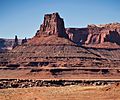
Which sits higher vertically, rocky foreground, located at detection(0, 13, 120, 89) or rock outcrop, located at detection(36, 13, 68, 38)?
rock outcrop, located at detection(36, 13, 68, 38)

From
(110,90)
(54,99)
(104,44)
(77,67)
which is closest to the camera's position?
(54,99)

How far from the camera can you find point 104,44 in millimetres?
188375

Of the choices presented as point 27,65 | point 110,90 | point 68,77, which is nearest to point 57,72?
point 68,77

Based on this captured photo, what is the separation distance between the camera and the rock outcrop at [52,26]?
16975 centimetres

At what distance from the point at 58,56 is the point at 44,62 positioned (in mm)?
6358

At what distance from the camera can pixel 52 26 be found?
6762 inches

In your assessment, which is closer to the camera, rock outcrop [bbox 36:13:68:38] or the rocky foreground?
the rocky foreground

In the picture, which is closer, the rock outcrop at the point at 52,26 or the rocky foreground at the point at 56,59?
the rocky foreground at the point at 56,59

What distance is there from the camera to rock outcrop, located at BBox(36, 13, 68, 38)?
6683 inches

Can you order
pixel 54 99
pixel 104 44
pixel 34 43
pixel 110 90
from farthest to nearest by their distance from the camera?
pixel 104 44 < pixel 34 43 < pixel 110 90 < pixel 54 99

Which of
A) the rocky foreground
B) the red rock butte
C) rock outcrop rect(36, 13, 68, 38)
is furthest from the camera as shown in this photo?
rock outcrop rect(36, 13, 68, 38)

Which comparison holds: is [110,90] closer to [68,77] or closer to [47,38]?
[68,77]

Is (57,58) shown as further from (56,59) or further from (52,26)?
(52,26)

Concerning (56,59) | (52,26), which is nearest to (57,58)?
(56,59)
